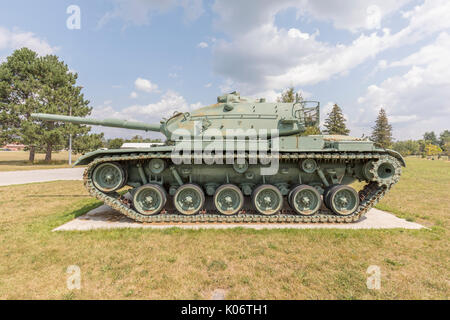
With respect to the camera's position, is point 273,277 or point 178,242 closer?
point 273,277

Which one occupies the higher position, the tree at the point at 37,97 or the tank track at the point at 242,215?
the tree at the point at 37,97

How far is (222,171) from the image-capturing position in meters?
6.88

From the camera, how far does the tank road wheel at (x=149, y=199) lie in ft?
20.9

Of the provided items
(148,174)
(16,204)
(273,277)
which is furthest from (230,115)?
(16,204)

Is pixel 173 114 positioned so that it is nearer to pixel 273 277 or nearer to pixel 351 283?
pixel 273 277

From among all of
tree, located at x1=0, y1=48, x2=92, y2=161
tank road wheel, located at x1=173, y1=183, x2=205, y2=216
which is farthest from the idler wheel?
tree, located at x1=0, y1=48, x2=92, y2=161

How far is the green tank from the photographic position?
6.08m

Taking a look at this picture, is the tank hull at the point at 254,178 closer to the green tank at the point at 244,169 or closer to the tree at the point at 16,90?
the green tank at the point at 244,169

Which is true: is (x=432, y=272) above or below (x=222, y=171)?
below

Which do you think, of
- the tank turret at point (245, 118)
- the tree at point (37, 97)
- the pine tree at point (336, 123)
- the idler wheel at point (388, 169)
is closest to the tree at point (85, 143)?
the tree at point (37, 97)

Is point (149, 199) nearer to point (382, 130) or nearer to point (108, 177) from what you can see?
point (108, 177)

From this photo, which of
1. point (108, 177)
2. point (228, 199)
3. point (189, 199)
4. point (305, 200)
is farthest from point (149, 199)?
point (305, 200)

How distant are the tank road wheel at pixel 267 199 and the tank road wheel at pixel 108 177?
4160 millimetres

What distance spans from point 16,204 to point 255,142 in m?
10.1
